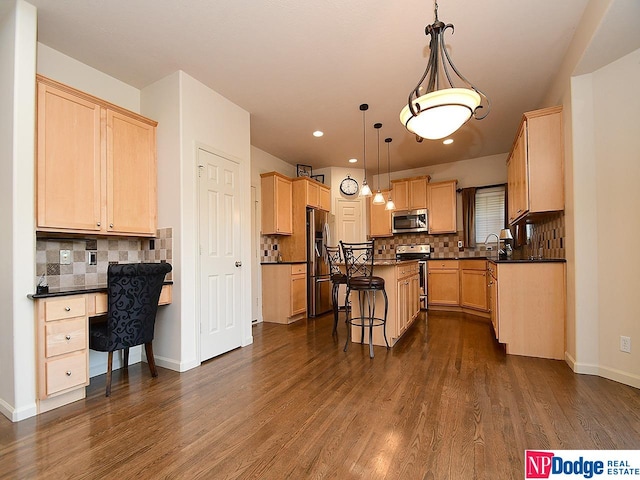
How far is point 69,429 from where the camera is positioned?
1.84 m

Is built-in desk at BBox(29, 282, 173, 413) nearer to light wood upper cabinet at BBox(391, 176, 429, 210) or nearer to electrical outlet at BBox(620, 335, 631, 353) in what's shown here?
electrical outlet at BBox(620, 335, 631, 353)

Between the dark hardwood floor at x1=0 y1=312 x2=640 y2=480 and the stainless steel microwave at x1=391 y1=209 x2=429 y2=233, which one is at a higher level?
the stainless steel microwave at x1=391 y1=209 x2=429 y2=233

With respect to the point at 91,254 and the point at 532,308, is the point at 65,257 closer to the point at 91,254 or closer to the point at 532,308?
the point at 91,254

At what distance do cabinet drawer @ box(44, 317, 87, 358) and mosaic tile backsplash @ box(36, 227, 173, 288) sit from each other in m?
0.56

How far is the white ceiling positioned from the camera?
2.14m

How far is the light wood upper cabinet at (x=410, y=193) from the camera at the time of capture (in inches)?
227

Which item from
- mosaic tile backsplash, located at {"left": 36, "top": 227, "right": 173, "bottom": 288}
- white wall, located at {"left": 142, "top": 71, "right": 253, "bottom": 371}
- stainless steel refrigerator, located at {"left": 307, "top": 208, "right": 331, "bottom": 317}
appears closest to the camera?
mosaic tile backsplash, located at {"left": 36, "top": 227, "right": 173, "bottom": 288}

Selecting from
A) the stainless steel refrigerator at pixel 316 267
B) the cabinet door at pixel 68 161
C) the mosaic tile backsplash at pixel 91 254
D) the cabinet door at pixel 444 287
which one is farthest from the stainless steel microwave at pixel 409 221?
the cabinet door at pixel 68 161

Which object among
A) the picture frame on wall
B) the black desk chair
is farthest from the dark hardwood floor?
the picture frame on wall

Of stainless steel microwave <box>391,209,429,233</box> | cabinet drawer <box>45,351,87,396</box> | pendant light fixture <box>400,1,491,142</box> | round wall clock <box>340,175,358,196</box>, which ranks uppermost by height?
round wall clock <box>340,175,358,196</box>

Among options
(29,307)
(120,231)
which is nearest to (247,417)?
(29,307)

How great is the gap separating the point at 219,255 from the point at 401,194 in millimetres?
3998

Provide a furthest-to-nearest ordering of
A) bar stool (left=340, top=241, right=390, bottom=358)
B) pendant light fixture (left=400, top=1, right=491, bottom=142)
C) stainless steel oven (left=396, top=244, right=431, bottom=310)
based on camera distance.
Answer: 1. stainless steel oven (left=396, top=244, right=431, bottom=310)
2. bar stool (left=340, top=241, right=390, bottom=358)
3. pendant light fixture (left=400, top=1, right=491, bottom=142)

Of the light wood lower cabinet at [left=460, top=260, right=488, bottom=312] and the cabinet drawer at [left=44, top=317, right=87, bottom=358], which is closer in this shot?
the cabinet drawer at [left=44, top=317, right=87, bottom=358]
